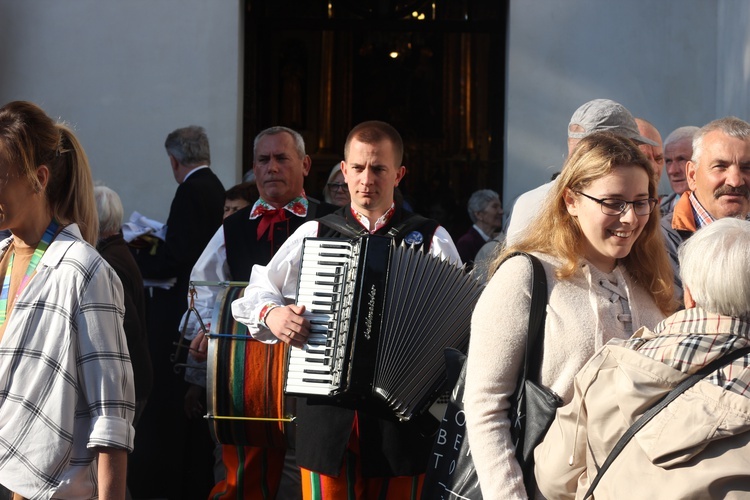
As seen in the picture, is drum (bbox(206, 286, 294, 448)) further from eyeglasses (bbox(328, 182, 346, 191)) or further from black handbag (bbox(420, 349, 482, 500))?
eyeglasses (bbox(328, 182, 346, 191))

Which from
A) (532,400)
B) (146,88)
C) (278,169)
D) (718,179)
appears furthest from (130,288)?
(146,88)

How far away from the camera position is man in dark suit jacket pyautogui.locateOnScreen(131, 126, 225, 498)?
22.0 feet

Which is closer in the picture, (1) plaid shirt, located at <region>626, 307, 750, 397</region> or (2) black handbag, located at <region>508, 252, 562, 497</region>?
(1) plaid shirt, located at <region>626, 307, 750, 397</region>

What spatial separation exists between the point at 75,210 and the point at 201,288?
2.48 meters

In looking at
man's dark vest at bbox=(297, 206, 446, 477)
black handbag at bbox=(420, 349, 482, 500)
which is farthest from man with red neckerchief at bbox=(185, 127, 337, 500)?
black handbag at bbox=(420, 349, 482, 500)

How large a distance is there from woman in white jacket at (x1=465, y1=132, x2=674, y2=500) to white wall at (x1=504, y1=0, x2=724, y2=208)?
15.9 ft

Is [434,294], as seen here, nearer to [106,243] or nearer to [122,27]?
[106,243]

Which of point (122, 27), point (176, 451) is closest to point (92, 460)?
point (176, 451)

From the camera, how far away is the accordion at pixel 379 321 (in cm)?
403

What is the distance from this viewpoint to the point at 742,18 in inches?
295

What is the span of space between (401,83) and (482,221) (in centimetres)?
331

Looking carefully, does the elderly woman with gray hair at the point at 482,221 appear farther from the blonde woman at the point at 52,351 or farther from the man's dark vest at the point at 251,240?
the blonde woman at the point at 52,351

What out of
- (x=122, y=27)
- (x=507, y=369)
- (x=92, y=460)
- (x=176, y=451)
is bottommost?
(x=176, y=451)

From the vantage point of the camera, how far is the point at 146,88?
8.27 m
